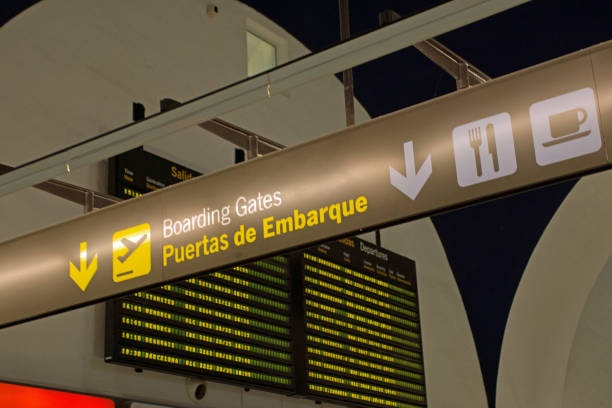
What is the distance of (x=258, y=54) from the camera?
781cm

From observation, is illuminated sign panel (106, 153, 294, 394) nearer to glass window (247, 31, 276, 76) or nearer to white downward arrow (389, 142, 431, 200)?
glass window (247, 31, 276, 76)

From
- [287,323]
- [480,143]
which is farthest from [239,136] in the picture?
[287,323]

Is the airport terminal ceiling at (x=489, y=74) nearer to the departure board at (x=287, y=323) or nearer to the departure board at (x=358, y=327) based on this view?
the departure board at (x=287, y=323)

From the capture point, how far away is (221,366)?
20.1ft

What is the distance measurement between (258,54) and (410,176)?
4640 mm

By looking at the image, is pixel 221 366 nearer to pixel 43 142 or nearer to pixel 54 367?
pixel 54 367

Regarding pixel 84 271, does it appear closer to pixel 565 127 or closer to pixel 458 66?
pixel 458 66

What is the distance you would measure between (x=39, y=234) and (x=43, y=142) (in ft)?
5.53

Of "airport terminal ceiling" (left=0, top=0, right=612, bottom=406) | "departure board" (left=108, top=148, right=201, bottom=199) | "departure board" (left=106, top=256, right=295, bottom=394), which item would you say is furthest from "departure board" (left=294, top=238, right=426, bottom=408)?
"departure board" (left=108, top=148, right=201, bottom=199)

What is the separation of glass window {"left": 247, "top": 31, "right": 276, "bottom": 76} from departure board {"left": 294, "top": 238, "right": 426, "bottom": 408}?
1.61m

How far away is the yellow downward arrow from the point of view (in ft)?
13.4

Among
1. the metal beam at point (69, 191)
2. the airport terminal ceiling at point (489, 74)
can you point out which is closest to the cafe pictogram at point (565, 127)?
the metal beam at point (69, 191)

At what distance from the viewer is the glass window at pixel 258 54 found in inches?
305

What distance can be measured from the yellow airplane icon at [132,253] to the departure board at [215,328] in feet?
4.95
